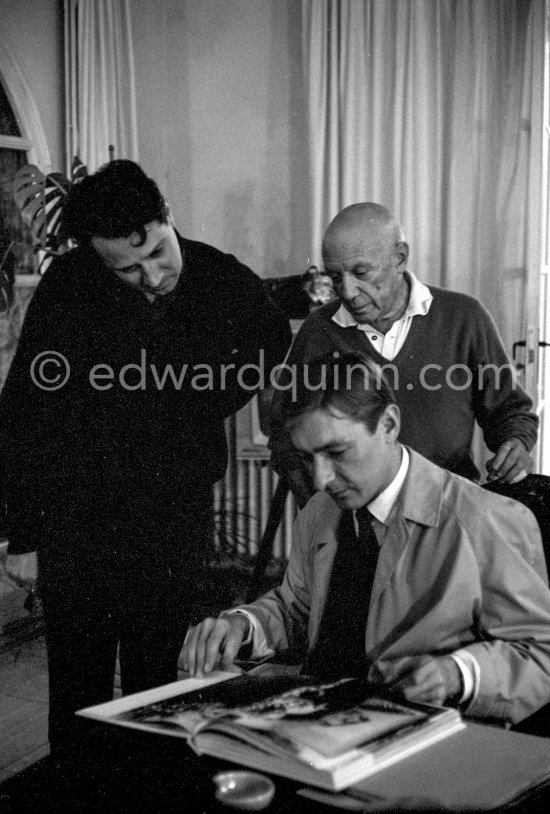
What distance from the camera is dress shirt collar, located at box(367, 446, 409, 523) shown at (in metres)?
1.48

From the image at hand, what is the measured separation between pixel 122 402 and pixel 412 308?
2.51 feet

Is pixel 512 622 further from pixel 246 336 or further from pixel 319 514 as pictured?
Answer: pixel 246 336

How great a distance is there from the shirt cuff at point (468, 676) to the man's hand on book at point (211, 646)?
0.37 metres

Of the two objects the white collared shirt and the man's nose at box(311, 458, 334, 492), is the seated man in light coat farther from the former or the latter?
the white collared shirt

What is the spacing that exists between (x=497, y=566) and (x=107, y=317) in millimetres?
1160

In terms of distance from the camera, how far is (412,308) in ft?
7.45

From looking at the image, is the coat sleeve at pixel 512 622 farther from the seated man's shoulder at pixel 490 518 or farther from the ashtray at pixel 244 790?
the ashtray at pixel 244 790

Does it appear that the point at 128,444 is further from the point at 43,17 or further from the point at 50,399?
the point at 43,17

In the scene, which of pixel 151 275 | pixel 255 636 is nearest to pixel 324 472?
pixel 255 636

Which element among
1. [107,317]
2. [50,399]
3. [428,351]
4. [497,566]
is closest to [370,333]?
[428,351]

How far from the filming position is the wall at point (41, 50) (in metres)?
2.82

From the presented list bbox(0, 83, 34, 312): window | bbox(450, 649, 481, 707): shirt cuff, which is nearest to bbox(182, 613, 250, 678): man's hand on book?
bbox(450, 649, 481, 707): shirt cuff

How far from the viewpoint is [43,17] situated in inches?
112

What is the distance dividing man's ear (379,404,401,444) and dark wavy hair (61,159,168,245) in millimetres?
720
